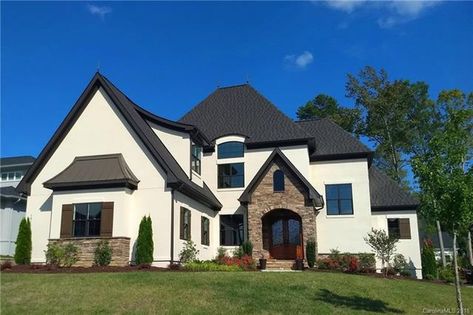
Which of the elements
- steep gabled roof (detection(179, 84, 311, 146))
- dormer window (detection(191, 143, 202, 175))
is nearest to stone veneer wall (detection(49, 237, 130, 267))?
dormer window (detection(191, 143, 202, 175))

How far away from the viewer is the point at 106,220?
19.3 m

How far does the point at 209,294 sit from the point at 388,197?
16.5 m

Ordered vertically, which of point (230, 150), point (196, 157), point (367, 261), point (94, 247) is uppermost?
point (230, 150)

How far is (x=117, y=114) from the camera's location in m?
21.8

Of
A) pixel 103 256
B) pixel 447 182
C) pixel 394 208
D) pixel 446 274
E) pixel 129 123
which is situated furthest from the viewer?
pixel 394 208

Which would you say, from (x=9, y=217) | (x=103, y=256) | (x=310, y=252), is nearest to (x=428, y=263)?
(x=310, y=252)

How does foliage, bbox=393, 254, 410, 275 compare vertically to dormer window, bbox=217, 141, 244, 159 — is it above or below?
below

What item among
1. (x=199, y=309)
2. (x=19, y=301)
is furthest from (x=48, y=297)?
(x=199, y=309)

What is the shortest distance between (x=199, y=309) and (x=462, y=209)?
7.40 metres

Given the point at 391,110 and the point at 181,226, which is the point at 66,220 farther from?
the point at 391,110

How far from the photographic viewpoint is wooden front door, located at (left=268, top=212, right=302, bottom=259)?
24031mm

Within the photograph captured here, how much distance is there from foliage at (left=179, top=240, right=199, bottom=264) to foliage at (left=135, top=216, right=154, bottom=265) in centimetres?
163

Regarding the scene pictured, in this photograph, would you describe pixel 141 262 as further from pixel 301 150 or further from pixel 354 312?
pixel 301 150

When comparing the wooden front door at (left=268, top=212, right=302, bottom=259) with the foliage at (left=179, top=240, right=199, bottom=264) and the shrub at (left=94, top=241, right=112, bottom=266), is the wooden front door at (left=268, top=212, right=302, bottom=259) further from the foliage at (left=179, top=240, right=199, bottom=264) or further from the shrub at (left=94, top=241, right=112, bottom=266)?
the shrub at (left=94, top=241, right=112, bottom=266)
